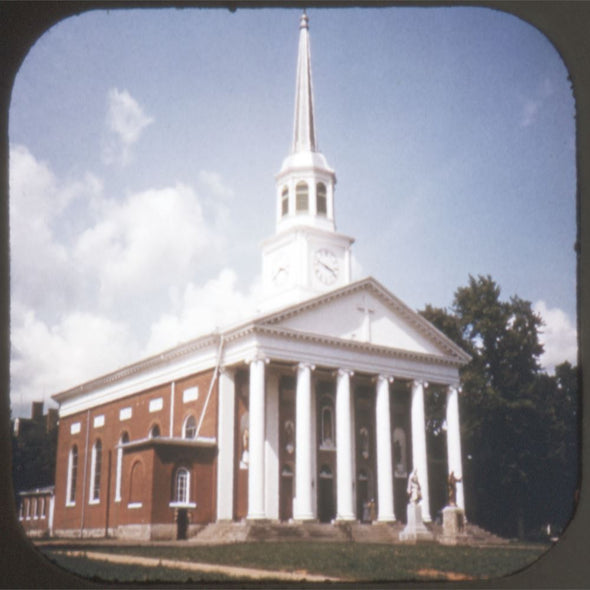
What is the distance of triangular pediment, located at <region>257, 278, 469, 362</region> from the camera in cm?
1273

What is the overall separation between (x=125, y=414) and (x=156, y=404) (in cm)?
81

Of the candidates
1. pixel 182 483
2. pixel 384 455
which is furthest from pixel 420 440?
pixel 182 483

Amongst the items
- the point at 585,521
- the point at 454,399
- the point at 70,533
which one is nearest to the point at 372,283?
the point at 454,399

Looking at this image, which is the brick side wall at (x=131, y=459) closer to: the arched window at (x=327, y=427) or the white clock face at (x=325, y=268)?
the arched window at (x=327, y=427)

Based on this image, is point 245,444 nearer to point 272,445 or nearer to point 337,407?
point 272,445

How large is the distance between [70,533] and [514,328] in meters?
6.78

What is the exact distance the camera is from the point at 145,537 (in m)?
11.6

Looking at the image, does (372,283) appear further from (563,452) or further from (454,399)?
(563,452)

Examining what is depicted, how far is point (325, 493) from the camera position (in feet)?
63.3

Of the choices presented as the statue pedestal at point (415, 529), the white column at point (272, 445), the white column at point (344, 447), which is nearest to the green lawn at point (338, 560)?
the statue pedestal at point (415, 529)

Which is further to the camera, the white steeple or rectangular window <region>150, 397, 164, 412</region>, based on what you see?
rectangular window <region>150, 397, 164, 412</region>

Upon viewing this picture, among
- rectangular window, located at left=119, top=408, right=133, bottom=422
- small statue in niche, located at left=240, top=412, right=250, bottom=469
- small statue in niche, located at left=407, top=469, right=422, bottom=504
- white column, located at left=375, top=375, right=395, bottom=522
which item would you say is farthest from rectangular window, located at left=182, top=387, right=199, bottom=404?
small statue in niche, located at left=407, top=469, right=422, bottom=504

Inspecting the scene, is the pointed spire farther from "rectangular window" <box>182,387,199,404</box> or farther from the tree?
"rectangular window" <box>182,387,199,404</box>

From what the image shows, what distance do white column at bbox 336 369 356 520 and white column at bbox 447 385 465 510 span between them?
4.54m
